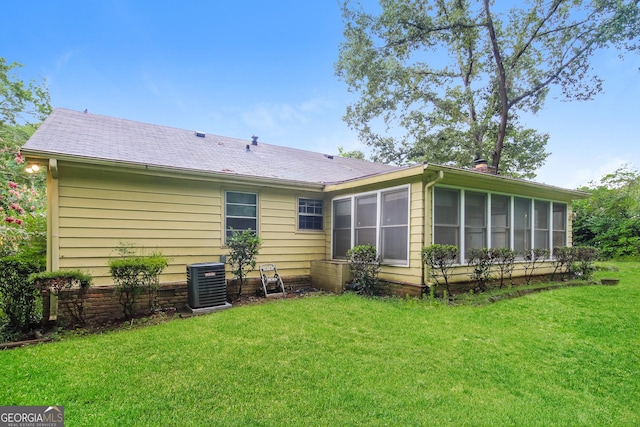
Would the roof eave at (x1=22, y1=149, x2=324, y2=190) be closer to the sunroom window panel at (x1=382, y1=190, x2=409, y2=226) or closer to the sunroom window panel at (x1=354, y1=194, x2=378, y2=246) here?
the sunroom window panel at (x1=354, y1=194, x2=378, y2=246)

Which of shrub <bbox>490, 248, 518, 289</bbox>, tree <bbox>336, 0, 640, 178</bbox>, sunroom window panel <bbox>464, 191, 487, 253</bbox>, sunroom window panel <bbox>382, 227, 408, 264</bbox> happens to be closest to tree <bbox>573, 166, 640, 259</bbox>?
tree <bbox>336, 0, 640, 178</bbox>

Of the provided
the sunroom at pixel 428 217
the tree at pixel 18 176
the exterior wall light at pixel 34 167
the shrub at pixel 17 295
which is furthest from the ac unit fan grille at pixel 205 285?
the tree at pixel 18 176

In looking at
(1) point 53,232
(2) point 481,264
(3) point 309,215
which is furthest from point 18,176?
(2) point 481,264

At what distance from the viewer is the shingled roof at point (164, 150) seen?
5453mm

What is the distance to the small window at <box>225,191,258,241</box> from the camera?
682 centimetres

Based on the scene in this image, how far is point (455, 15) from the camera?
11.1 meters

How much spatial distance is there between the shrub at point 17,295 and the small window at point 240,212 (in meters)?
3.26

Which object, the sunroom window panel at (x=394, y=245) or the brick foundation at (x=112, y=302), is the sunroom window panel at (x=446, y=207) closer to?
the sunroom window panel at (x=394, y=245)

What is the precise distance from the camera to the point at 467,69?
51.4ft

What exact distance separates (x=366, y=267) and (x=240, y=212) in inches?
122

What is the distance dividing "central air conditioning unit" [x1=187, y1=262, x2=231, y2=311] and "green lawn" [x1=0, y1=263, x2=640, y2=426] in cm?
70

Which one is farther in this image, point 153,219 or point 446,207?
point 446,207

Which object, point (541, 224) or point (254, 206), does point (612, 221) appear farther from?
point (254, 206)

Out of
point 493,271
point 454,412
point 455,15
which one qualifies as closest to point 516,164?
point 455,15
